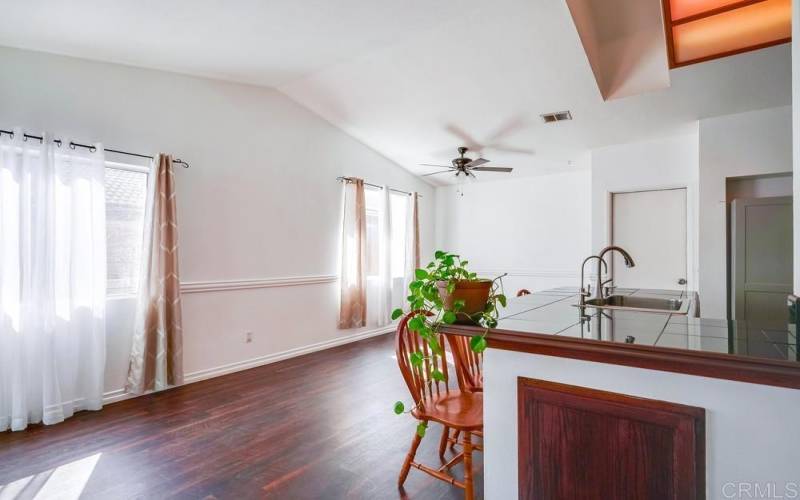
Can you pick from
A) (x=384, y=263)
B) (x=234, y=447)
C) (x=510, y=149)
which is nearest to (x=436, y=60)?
(x=510, y=149)

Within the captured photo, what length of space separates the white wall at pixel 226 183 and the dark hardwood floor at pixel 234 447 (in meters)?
0.62

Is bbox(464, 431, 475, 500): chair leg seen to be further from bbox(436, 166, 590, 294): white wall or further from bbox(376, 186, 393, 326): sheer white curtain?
bbox(436, 166, 590, 294): white wall

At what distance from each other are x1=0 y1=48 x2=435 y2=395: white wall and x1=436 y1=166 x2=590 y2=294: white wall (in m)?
2.46

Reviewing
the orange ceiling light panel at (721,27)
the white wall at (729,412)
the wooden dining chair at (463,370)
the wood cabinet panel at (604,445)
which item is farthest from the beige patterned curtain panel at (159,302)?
the orange ceiling light panel at (721,27)

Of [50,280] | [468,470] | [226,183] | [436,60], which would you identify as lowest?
[468,470]

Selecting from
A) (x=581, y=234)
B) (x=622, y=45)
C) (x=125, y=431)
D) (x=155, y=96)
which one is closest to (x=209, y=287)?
(x=125, y=431)

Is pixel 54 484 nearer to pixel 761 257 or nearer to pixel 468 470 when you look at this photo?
pixel 468 470

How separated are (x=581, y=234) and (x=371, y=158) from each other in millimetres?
3236

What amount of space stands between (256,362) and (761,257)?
4785mm

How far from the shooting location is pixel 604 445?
1.23 meters

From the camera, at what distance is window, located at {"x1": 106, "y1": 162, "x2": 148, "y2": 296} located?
3.25m

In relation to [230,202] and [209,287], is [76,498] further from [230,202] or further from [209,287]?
[230,202]

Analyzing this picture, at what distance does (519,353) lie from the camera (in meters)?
1.41

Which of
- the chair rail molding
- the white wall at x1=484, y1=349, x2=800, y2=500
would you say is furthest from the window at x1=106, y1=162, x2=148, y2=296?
the white wall at x1=484, y1=349, x2=800, y2=500
